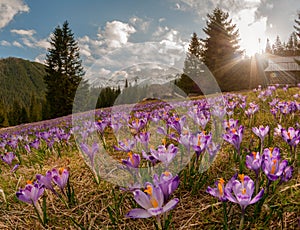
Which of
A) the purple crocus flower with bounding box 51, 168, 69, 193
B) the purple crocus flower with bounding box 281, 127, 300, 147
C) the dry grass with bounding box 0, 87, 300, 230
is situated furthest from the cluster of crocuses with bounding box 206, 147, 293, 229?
the purple crocus flower with bounding box 51, 168, 69, 193

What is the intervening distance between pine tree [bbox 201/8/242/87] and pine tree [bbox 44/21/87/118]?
54.8 feet

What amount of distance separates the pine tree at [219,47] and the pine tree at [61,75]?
1671 centimetres

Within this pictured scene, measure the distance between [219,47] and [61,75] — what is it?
20.2m

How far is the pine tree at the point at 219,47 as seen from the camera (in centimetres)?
2656

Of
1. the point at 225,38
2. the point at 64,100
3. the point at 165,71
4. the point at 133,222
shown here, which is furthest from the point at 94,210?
the point at 64,100

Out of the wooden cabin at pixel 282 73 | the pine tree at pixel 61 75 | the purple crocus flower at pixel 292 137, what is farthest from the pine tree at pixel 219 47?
the purple crocus flower at pixel 292 137

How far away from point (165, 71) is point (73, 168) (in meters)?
1.78

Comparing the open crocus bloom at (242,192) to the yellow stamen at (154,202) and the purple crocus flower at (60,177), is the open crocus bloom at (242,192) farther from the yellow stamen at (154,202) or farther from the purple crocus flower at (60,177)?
the purple crocus flower at (60,177)

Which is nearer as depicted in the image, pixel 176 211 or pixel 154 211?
pixel 154 211

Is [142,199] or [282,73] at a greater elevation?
[282,73]

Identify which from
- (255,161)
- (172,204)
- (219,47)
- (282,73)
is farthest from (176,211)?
(282,73)

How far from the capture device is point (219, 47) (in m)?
27.4

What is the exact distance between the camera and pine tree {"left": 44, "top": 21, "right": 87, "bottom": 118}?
1315 inches

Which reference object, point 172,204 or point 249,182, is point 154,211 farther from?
point 249,182
